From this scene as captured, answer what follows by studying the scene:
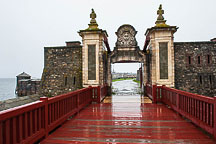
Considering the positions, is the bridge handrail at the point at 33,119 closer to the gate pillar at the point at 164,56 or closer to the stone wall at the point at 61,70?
the gate pillar at the point at 164,56

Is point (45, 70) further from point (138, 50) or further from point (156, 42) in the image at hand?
point (156, 42)

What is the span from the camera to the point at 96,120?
15.5 feet

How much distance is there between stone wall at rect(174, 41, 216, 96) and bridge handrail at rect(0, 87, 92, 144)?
8.22 metres

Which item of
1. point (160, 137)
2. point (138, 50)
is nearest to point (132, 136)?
point (160, 137)

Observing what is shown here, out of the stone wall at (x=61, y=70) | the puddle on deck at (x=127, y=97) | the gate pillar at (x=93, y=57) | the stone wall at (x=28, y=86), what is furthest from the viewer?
the stone wall at (x=28, y=86)

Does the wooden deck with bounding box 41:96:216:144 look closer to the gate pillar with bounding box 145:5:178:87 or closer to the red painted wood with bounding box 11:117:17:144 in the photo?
the red painted wood with bounding box 11:117:17:144

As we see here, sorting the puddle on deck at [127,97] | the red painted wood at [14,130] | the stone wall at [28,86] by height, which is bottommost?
the stone wall at [28,86]

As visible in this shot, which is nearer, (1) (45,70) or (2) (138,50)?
(2) (138,50)

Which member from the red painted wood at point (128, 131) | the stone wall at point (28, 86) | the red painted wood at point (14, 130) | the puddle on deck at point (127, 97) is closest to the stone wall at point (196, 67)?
the puddle on deck at point (127, 97)

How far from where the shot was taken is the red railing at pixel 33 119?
93.6 inches

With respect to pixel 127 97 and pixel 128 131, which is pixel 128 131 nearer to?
pixel 128 131

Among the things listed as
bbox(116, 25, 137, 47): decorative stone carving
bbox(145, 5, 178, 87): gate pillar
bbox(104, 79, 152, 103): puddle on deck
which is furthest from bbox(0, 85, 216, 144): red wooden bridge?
bbox(116, 25, 137, 47): decorative stone carving

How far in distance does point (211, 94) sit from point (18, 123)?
37.7ft

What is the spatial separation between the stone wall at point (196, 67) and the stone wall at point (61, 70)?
6.47m
